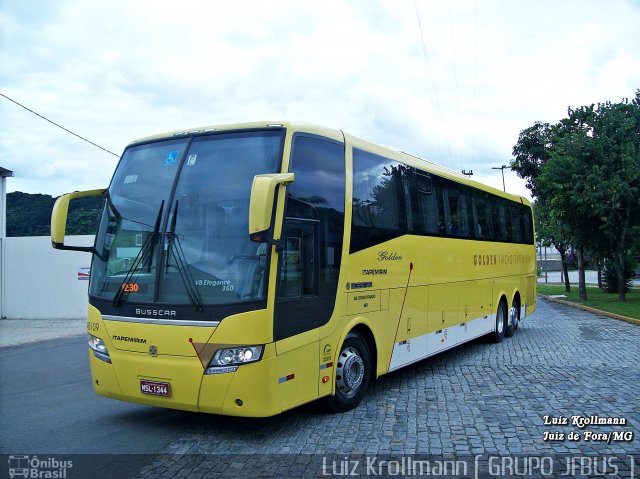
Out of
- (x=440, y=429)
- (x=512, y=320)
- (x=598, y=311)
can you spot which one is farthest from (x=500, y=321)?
(x=598, y=311)

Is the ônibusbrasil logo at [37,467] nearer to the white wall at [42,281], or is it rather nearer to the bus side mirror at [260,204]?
the bus side mirror at [260,204]

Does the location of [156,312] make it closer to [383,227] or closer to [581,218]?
[383,227]

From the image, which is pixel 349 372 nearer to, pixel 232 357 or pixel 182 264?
pixel 232 357

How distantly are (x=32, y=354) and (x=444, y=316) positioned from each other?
9.28 meters

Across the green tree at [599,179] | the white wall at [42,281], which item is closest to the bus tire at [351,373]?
the white wall at [42,281]

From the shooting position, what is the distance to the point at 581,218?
2542 cm

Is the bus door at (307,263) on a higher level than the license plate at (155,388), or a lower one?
higher

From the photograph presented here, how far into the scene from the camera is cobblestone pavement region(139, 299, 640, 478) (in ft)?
17.0

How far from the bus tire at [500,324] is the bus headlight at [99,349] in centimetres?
945

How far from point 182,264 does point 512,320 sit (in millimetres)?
11151

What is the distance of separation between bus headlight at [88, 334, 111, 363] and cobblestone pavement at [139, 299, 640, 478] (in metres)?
1.21

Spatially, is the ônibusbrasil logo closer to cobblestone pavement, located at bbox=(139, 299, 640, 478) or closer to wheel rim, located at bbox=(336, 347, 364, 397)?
cobblestone pavement, located at bbox=(139, 299, 640, 478)

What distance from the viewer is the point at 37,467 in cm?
523

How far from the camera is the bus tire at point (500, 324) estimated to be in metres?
13.4
